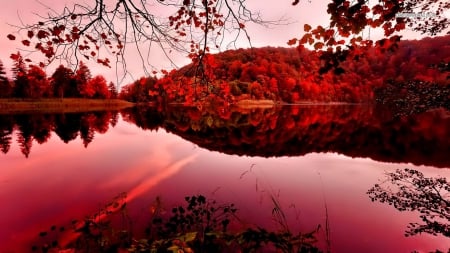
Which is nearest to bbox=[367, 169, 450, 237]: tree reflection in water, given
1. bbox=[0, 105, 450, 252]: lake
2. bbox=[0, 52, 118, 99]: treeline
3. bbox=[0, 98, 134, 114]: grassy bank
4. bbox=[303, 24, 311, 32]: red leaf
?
bbox=[0, 105, 450, 252]: lake

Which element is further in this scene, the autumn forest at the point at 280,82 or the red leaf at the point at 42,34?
the autumn forest at the point at 280,82

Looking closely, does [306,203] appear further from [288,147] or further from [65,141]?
[65,141]

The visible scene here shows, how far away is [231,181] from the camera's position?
11.2 meters

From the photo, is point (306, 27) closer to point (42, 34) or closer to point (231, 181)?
point (42, 34)

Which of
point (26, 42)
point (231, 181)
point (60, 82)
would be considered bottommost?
point (231, 181)

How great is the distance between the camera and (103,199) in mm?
9078

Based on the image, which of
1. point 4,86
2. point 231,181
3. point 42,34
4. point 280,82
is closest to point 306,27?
point 42,34

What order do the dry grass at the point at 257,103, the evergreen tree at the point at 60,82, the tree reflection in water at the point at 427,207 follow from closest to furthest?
1. the tree reflection in water at the point at 427,207
2. the evergreen tree at the point at 60,82
3. the dry grass at the point at 257,103

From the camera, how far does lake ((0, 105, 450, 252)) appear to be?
6902 mm

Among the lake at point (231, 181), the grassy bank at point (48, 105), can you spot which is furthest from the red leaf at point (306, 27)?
the grassy bank at point (48, 105)

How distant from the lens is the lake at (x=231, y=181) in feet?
22.6

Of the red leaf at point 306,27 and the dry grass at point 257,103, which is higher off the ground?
the red leaf at point 306,27

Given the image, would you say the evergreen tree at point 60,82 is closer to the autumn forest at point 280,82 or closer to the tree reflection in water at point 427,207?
the autumn forest at point 280,82

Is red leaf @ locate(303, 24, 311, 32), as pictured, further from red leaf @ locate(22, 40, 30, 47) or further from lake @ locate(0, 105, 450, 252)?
red leaf @ locate(22, 40, 30, 47)
